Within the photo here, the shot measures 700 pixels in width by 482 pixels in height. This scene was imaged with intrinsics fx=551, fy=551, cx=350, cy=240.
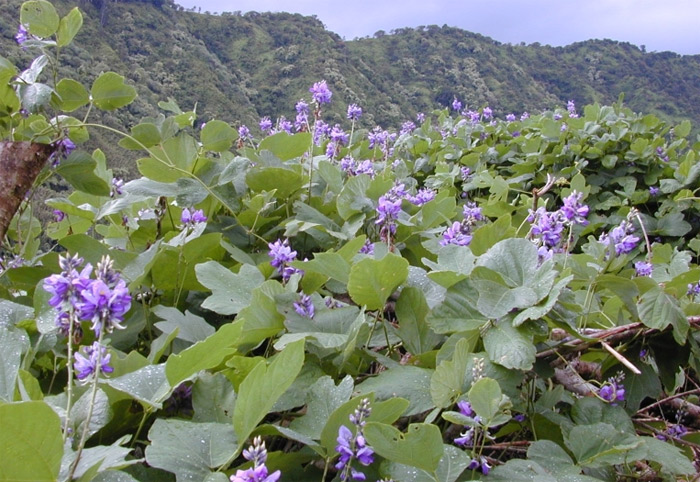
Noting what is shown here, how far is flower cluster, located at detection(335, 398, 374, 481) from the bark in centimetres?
78

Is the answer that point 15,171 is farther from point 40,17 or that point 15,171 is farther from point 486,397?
point 486,397

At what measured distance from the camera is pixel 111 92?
1.44 meters

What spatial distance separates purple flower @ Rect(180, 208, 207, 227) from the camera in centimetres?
139

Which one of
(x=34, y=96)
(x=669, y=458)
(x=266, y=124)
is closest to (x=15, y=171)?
(x=34, y=96)

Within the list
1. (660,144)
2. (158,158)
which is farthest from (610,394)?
(660,144)

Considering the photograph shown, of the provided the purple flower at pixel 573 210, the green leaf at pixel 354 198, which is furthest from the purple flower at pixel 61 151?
the purple flower at pixel 573 210

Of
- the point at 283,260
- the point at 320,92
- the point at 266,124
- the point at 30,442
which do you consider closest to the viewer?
the point at 30,442

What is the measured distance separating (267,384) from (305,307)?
1.20ft

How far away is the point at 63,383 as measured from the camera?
104cm

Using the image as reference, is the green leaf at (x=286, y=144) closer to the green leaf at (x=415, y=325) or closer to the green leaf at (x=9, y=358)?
the green leaf at (x=415, y=325)

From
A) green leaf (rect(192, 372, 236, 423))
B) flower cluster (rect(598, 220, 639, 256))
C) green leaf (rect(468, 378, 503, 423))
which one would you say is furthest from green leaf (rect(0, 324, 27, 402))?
flower cluster (rect(598, 220, 639, 256))

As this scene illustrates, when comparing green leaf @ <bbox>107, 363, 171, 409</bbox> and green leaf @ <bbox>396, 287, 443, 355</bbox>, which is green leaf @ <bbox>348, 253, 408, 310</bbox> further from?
green leaf @ <bbox>107, 363, 171, 409</bbox>

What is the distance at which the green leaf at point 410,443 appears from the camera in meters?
0.72

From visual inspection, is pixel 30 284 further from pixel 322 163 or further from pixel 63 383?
pixel 322 163
